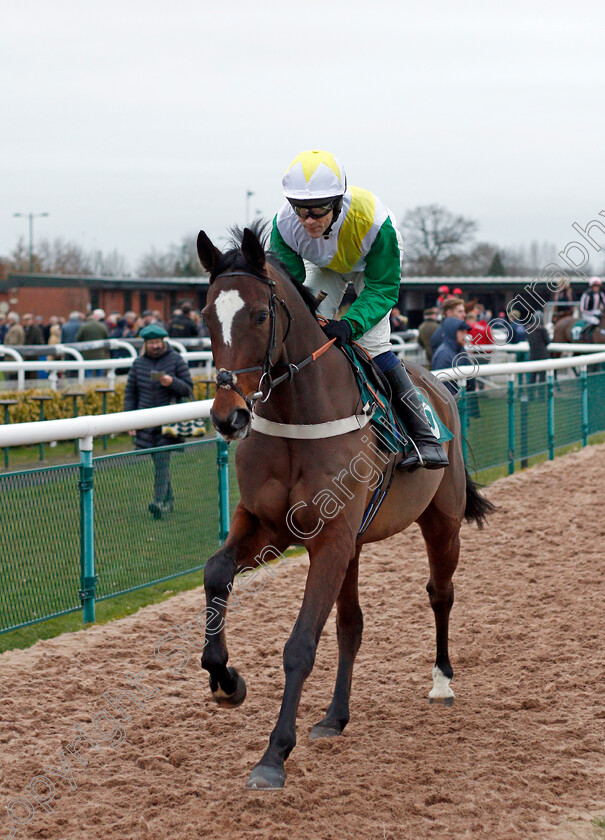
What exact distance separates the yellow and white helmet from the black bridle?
0.42 meters

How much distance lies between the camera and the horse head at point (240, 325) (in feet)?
9.81

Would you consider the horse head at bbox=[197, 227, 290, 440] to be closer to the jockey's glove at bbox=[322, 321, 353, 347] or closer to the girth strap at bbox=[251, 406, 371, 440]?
the girth strap at bbox=[251, 406, 371, 440]

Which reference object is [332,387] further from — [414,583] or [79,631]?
[414,583]

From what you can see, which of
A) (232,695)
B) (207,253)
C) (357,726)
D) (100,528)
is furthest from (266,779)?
(100,528)

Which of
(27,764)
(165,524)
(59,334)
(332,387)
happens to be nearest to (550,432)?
(165,524)

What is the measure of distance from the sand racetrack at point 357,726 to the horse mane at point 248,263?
1.78 meters

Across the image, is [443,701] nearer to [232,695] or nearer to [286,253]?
[232,695]

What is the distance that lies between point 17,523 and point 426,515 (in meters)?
2.08

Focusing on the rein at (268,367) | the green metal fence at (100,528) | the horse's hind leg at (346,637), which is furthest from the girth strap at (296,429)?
the green metal fence at (100,528)

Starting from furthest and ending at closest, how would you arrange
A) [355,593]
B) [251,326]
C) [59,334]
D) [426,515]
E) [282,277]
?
[59,334] < [426,515] < [355,593] < [282,277] < [251,326]

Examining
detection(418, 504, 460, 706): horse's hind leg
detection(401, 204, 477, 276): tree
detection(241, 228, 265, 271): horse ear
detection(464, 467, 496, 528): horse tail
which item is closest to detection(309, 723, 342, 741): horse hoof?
detection(418, 504, 460, 706): horse's hind leg

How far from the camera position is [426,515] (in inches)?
184

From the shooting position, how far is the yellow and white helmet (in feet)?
11.6

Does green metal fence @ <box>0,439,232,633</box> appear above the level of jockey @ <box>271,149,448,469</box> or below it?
below
